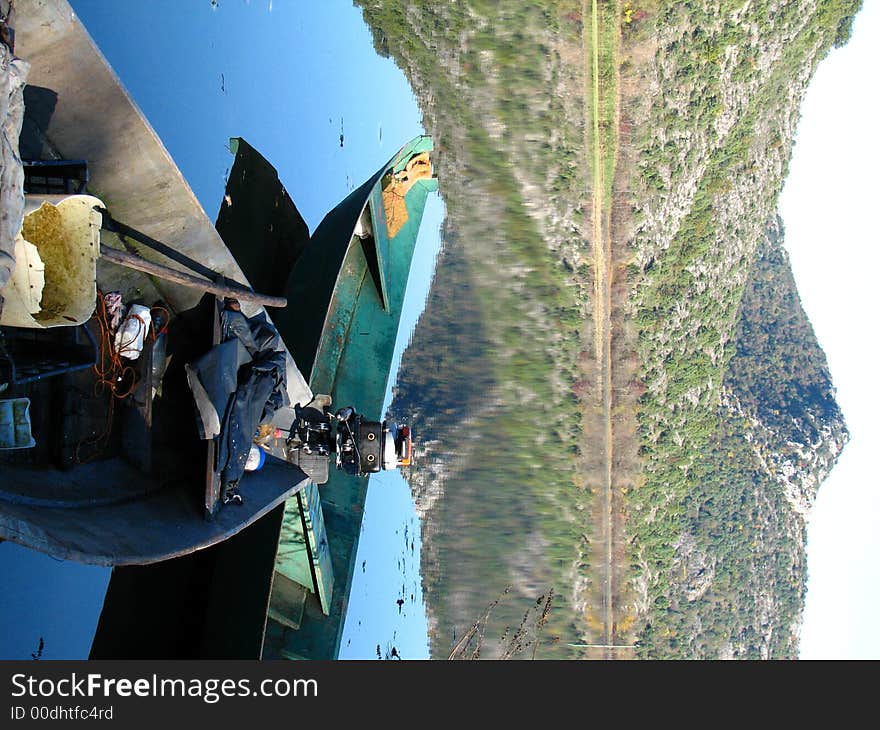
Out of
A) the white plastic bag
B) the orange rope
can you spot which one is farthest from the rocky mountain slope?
the white plastic bag

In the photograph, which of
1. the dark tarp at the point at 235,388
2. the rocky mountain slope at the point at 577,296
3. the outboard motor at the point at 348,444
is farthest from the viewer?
the rocky mountain slope at the point at 577,296

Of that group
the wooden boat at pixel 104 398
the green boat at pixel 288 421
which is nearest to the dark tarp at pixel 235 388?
the wooden boat at pixel 104 398

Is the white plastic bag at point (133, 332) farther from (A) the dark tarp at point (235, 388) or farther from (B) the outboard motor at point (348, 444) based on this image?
(B) the outboard motor at point (348, 444)

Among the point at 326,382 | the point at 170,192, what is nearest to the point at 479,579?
the point at 326,382

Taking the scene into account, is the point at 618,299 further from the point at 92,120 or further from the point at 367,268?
the point at 92,120

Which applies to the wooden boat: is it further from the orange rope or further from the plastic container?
the plastic container

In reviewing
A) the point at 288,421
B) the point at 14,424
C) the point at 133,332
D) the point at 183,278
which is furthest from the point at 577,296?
the point at 14,424
